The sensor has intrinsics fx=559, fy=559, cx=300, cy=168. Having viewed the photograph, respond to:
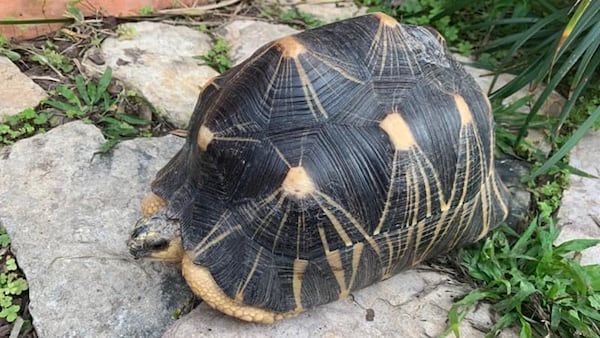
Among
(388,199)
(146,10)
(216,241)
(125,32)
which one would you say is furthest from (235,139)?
(146,10)

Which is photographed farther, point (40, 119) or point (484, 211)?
point (40, 119)

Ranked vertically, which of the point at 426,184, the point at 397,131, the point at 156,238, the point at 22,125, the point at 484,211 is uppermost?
the point at 397,131

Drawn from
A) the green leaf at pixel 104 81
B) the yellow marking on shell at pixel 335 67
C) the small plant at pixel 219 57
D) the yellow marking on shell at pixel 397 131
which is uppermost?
the yellow marking on shell at pixel 335 67

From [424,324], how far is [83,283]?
136 cm

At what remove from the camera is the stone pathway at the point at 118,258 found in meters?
2.12

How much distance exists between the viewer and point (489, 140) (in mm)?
2305

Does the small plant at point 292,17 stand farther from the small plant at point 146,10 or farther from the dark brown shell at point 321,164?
the dark brown shell at point 321,164

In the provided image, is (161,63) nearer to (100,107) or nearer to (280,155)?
(100,107)

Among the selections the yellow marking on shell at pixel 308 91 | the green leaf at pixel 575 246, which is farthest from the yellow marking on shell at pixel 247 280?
the green leaf at pixel 575 246

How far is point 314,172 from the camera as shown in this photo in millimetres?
1883

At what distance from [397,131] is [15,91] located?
6.84 ft

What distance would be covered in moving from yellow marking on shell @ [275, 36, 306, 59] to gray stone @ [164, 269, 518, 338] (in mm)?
988

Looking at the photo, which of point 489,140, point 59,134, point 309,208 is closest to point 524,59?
point 489,140

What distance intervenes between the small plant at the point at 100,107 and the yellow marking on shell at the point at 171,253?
875 millimetres
